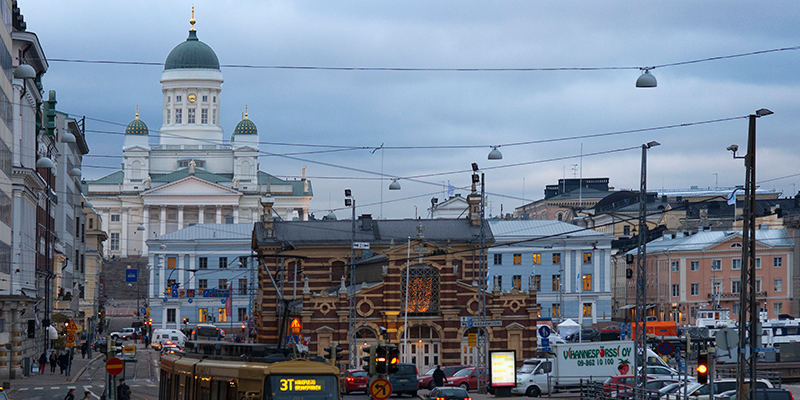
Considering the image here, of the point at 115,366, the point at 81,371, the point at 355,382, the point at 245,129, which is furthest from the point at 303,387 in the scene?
the point at 245,129

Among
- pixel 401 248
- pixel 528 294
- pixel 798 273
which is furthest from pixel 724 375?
pixel 798 273

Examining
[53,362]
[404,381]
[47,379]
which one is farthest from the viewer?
[53,362]

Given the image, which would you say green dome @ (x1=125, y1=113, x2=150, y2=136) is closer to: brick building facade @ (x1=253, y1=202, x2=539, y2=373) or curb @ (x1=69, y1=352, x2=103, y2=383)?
curb @ (x1=69, y1=352, x2=103, y2=383)

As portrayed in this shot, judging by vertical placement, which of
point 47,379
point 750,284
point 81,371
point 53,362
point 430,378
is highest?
point 750,284

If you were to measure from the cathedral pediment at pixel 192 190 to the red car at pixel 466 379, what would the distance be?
130592 millimetres

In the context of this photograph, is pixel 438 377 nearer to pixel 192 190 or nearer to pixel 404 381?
pixel 404 381

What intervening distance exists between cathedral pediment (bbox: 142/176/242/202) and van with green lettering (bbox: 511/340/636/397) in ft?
447

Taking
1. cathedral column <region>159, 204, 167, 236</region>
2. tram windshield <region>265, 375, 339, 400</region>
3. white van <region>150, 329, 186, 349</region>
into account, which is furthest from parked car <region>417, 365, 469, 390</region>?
cathedral column <region>159, 204, 167, 236</region>

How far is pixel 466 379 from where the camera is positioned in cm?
5641

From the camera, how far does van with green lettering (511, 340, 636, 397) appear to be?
51.3 meters

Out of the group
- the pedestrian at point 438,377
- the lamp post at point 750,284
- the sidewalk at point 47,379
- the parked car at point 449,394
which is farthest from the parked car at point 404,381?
the lamp post at point 750,284

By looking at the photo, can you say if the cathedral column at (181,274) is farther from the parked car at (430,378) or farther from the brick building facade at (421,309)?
the parked car at (430,378)

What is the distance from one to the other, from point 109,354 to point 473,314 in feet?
111

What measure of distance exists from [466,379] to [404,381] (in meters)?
5.62
